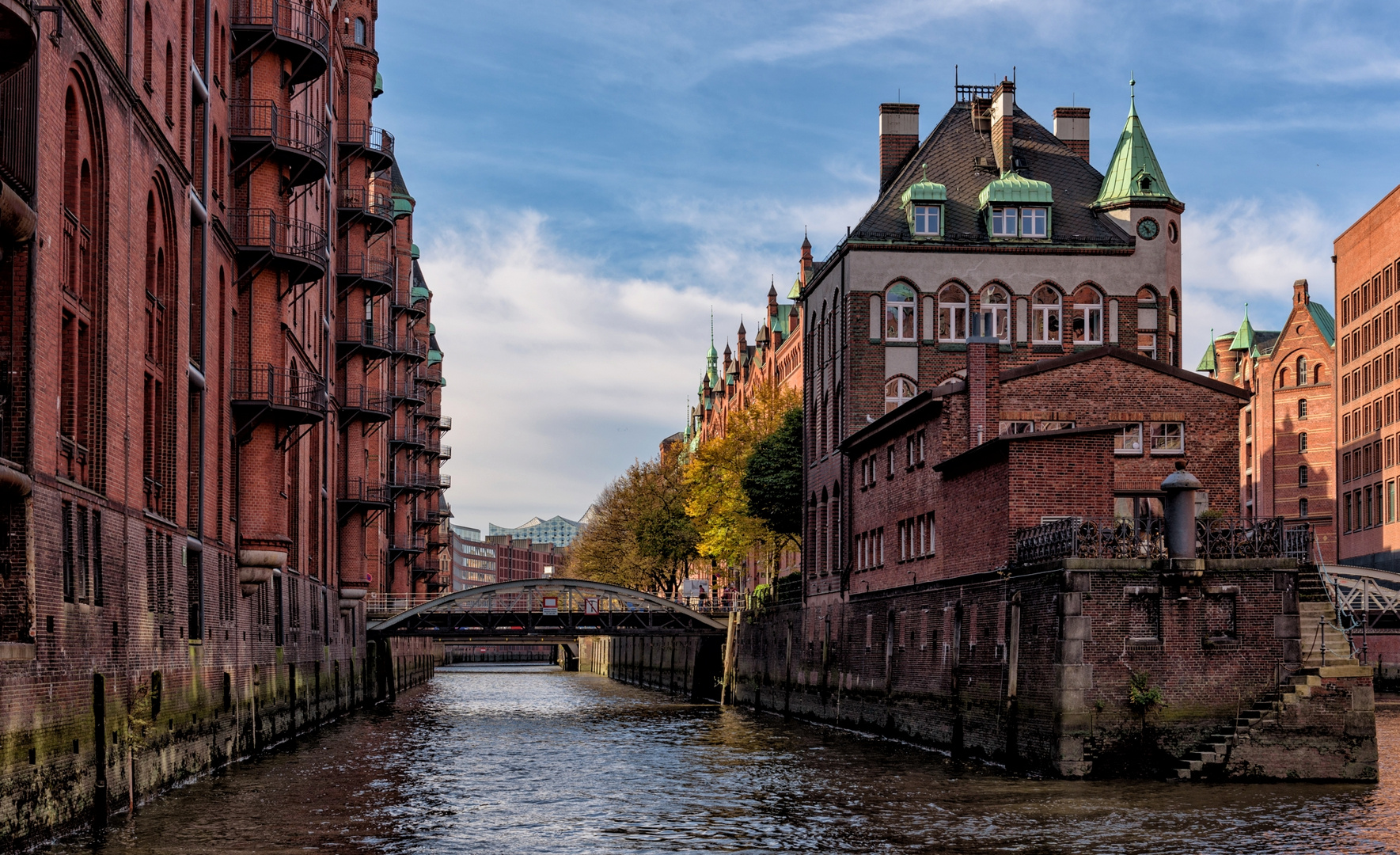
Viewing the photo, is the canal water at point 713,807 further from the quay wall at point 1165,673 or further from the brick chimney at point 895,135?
the brick chimney at point 895,135

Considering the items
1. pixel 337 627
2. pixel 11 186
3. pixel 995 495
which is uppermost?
pixel 11 186

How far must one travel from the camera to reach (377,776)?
1521 inches

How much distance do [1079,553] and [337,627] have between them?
132ft

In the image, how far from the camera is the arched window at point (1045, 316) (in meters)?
61.3

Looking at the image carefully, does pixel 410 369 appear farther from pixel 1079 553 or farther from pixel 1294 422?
pixel 1079 553

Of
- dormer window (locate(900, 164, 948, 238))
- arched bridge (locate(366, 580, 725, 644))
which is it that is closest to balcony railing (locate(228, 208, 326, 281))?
dormer window (locate(900, 164, 948, 238))

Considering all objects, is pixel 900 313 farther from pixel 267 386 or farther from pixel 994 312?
pixel 267 386

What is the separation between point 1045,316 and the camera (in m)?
61.5

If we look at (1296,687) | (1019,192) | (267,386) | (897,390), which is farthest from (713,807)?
(1019,192)

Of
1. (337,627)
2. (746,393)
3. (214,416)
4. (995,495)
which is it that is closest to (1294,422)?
(746,393)

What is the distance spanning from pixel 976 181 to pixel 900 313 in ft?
21.9

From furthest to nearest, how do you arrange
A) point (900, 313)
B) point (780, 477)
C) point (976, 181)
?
point (780, 477) → point (976, 181) → point (900, 313)

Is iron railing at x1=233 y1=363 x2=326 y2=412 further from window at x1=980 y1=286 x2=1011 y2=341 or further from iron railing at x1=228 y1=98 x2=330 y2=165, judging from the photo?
window at x1=980 y1=286 x2=1011 y2=341

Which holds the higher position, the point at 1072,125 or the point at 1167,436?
the point at 1072,125
